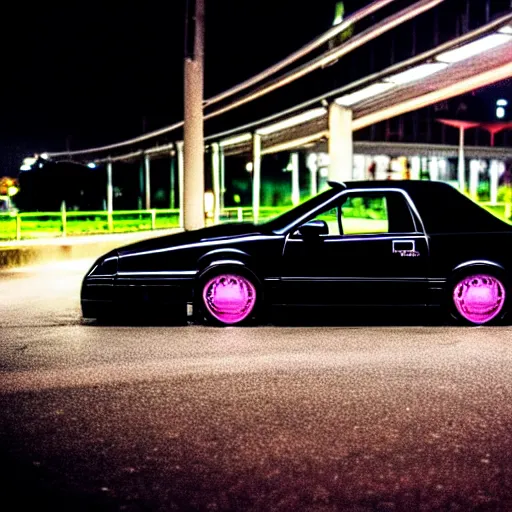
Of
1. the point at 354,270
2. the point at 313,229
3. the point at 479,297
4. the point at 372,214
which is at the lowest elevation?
the point at 479,297

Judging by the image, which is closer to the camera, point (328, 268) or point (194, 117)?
point (328, 268)

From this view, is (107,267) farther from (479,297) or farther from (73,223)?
(73,223)

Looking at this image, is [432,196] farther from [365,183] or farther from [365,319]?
[365,319]

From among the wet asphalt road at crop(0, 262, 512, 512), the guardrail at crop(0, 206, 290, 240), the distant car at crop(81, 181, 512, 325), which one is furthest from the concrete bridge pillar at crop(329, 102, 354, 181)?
the wet asphalt road at crop(0, 262, 512, 512)

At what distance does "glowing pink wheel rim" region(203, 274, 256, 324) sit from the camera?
8.51 meters

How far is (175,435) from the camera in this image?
182 inches

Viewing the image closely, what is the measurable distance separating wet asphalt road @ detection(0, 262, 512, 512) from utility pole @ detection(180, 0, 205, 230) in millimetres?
6112

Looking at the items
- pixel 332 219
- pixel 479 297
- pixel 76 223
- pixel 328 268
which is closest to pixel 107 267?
pixel 328 268

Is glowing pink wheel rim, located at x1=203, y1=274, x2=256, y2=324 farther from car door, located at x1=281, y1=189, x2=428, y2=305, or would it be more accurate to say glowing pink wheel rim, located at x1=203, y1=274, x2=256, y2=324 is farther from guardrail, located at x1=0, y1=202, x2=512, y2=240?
guardrail, located at x1=0, y1=202, x2=512, y2=240

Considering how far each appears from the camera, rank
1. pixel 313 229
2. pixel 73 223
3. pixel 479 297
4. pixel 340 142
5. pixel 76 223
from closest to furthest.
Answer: pixel 313 229, pixel 479 297, pixel 340 142, pixel 73 223, pixel 76 223

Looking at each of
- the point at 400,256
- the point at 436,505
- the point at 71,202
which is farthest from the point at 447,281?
the point at 71,202

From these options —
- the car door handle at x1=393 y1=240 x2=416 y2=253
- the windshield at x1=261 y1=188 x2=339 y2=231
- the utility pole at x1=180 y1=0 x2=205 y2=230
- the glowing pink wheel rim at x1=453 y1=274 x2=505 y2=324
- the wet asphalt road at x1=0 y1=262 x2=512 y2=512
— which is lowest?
the wet asphalt road at x1=0 y1=262 x2=512 y2=512

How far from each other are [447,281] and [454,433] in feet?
13.1

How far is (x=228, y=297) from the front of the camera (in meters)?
8.55
